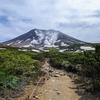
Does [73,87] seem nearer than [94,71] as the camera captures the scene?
No

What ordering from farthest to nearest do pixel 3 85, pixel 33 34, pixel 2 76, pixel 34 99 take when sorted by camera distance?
pixel 33 34 < pixel 2 76 < pixel 3 85 < pixel 34 99

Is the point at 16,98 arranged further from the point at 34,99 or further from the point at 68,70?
the point at 68,70

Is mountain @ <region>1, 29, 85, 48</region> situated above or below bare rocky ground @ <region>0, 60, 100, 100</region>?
above

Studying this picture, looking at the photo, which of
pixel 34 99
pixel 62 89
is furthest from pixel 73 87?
pixel 34 99

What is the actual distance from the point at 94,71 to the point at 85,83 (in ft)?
7.81

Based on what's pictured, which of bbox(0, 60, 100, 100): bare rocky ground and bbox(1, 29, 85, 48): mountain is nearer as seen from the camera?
bbox(0, 60, 100, 100): bare rocky ground

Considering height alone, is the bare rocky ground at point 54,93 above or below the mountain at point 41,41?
below

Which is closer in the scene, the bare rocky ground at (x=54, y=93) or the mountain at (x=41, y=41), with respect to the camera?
the bare rocky ground at (x=54, y=93)

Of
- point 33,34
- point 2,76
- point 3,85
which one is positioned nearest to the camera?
point 3,85

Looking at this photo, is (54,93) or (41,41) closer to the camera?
(54,93)

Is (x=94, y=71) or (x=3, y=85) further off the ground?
(x=94, y=71)

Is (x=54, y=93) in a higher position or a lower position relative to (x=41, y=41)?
lower

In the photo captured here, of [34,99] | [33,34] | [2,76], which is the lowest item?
[34,99]

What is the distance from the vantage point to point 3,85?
10492 millimetres
